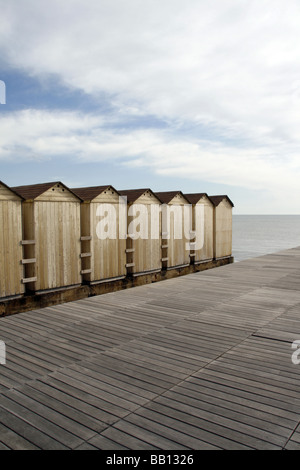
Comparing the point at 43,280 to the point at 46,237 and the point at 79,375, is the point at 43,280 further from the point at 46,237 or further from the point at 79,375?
the point at 79,375

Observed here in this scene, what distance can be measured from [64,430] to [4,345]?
247 cm

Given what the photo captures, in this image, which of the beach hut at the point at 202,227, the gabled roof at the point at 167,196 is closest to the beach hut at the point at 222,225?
the beach hut at the point at 202,227

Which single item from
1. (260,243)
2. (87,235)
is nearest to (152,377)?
(87,235)

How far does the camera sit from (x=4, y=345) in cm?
549

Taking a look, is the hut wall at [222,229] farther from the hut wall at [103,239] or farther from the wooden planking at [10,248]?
the wooden planking at [10,248]

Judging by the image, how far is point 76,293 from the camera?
8.96 m

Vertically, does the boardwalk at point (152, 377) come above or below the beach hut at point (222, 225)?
below

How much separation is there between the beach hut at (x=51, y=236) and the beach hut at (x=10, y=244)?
0.70 feet

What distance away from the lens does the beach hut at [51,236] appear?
26.6 feet

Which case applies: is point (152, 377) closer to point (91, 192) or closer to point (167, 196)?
point (91, 192)

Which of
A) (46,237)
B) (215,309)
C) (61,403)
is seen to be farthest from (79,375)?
(46,237)

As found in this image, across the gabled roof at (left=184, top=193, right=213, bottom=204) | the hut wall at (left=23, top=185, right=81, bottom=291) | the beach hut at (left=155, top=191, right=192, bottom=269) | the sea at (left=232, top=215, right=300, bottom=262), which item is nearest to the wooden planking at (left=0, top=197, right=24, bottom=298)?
the hut wall at (left=23, top=185, right=81, bottom=291)

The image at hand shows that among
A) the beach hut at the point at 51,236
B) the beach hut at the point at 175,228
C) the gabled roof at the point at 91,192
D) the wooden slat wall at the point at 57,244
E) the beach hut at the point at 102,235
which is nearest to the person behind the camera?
the beach hut at the point at 51,236

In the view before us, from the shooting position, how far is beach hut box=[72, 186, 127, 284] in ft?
30.5
